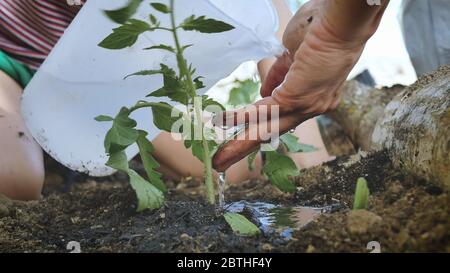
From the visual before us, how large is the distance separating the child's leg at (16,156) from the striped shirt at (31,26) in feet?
0.32

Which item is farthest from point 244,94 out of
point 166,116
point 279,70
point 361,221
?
point 361,221

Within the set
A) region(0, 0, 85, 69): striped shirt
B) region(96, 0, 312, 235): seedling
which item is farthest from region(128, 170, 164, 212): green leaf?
region(0, 0, 85, 69): striped shirt

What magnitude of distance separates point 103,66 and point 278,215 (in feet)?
1.33

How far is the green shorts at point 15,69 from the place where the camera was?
4.70ft

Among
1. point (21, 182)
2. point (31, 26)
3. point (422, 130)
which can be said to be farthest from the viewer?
point (31, 26)

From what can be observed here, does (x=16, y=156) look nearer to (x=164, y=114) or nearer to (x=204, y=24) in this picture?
(x=164, y=114)

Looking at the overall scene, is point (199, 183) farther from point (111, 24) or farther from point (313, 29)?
point (313, 29)

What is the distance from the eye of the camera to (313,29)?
0.70 meters

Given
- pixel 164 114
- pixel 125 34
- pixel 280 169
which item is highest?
pixel 125 34

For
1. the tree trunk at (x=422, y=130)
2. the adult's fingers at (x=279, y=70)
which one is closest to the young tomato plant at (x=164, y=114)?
the adult's fingers at (x=279, y=70)

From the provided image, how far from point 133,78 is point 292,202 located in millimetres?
368

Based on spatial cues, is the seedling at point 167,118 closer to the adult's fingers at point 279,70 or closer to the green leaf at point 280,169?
the green leaf at point 280,169

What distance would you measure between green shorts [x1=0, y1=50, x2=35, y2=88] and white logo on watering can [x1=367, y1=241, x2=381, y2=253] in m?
1.14

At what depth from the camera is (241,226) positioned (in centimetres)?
72
